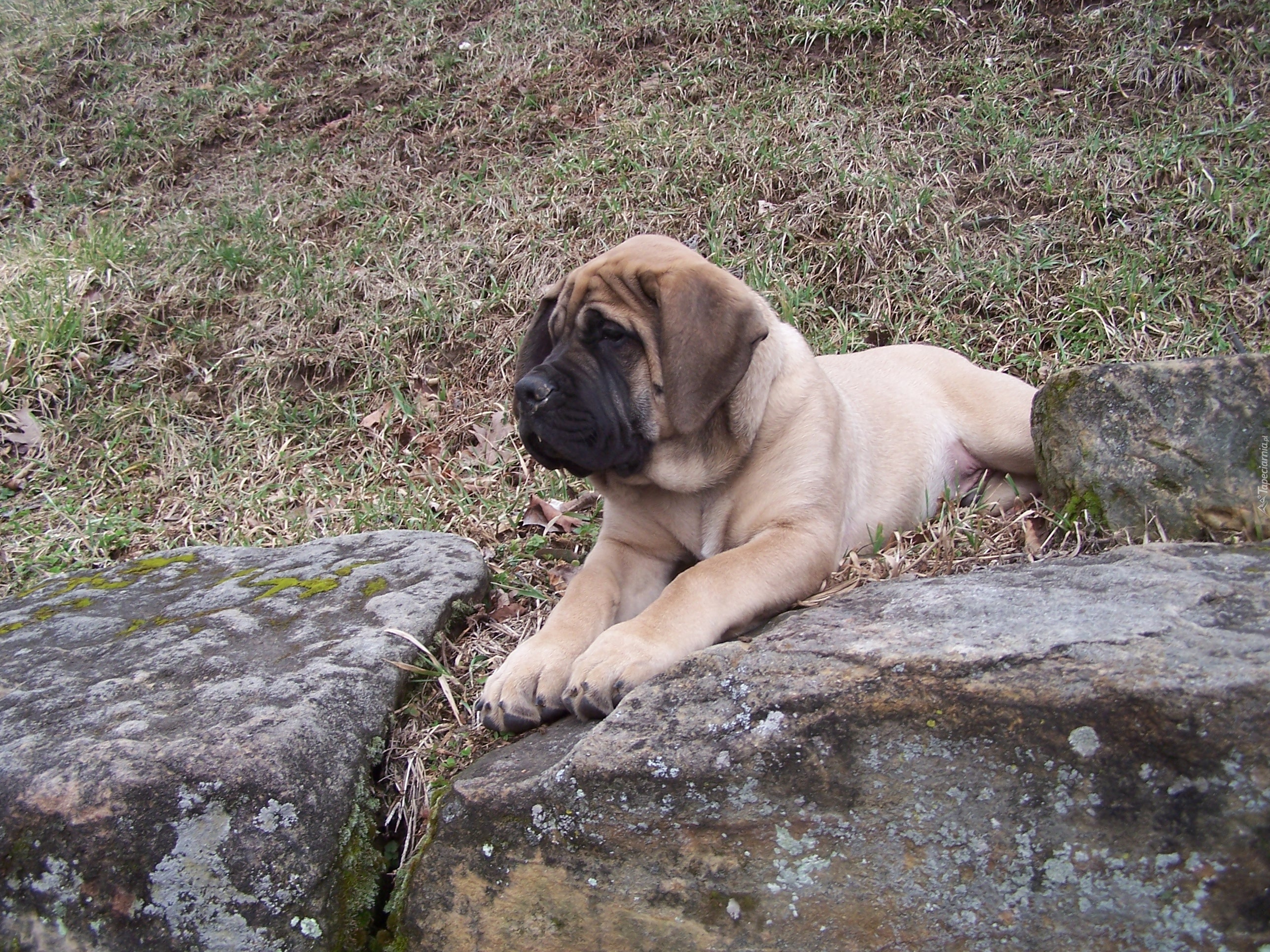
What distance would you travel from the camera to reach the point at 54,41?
9.31 metres

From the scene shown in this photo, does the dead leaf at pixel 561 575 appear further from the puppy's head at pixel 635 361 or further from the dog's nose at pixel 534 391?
the dog's nose at pixel 534 391

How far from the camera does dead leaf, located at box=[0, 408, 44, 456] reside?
18.7 ft

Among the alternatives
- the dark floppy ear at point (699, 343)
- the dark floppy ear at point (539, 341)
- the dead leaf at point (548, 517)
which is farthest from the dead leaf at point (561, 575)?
the dark floppy ear at point (699, 343)

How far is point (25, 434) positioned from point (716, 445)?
4837mm

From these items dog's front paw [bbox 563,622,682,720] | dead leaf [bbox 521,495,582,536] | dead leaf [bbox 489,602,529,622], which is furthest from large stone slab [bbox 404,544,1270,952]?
dead leaf [bbox 521,495,582,536]

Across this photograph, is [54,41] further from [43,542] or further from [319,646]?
[319,646]

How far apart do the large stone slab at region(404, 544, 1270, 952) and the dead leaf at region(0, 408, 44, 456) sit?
190 inches

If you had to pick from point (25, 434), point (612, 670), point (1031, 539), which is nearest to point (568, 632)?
point (612, 670)

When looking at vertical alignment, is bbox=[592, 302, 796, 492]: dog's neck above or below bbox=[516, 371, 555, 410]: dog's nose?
below

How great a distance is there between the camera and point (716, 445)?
3062 mm

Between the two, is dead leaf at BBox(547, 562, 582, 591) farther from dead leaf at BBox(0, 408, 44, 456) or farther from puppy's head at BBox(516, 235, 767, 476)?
dead leaf at BBox(0, 408, 44, 456)

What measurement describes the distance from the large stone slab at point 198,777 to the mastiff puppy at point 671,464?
484 mm

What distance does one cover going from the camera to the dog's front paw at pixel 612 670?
2367 millimetres

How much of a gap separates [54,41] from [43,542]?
700 cm
